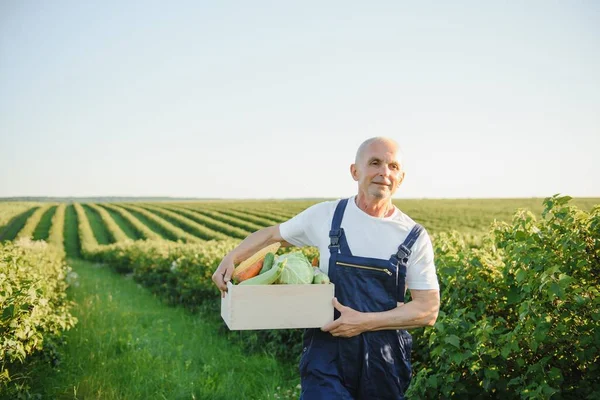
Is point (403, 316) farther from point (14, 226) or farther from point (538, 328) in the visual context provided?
point (14, 226)

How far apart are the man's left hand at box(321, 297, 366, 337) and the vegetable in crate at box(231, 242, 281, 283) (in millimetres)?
539

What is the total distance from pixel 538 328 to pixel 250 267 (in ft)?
6.07

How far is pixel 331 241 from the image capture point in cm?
307

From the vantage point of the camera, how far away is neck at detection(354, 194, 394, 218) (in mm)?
3094

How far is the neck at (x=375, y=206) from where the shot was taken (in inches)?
122

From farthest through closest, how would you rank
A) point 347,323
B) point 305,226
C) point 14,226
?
point 14,226
point 305,226
point 347,323

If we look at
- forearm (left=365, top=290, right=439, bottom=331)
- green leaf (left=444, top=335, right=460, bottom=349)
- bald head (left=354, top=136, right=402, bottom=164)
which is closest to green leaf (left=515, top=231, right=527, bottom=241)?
green leaf (left=444, top=335, right=460, bottom=349)

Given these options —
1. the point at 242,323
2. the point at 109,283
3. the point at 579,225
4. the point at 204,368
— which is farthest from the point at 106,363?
the point at 109,283

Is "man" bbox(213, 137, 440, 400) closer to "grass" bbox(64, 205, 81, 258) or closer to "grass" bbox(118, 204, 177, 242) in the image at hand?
"grass" bbox(64, 205, 81, 258)

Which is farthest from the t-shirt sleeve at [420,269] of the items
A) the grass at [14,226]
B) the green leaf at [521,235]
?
the grass at [14,226]

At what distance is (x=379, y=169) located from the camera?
301cm

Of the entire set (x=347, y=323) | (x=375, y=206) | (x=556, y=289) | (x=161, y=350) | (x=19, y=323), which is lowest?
(x=161, y=350)

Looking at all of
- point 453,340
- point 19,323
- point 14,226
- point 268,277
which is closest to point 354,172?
point 268,277

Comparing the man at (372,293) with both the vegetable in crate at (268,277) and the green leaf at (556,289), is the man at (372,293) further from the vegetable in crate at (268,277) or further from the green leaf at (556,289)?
the green leaf at (556,289)
